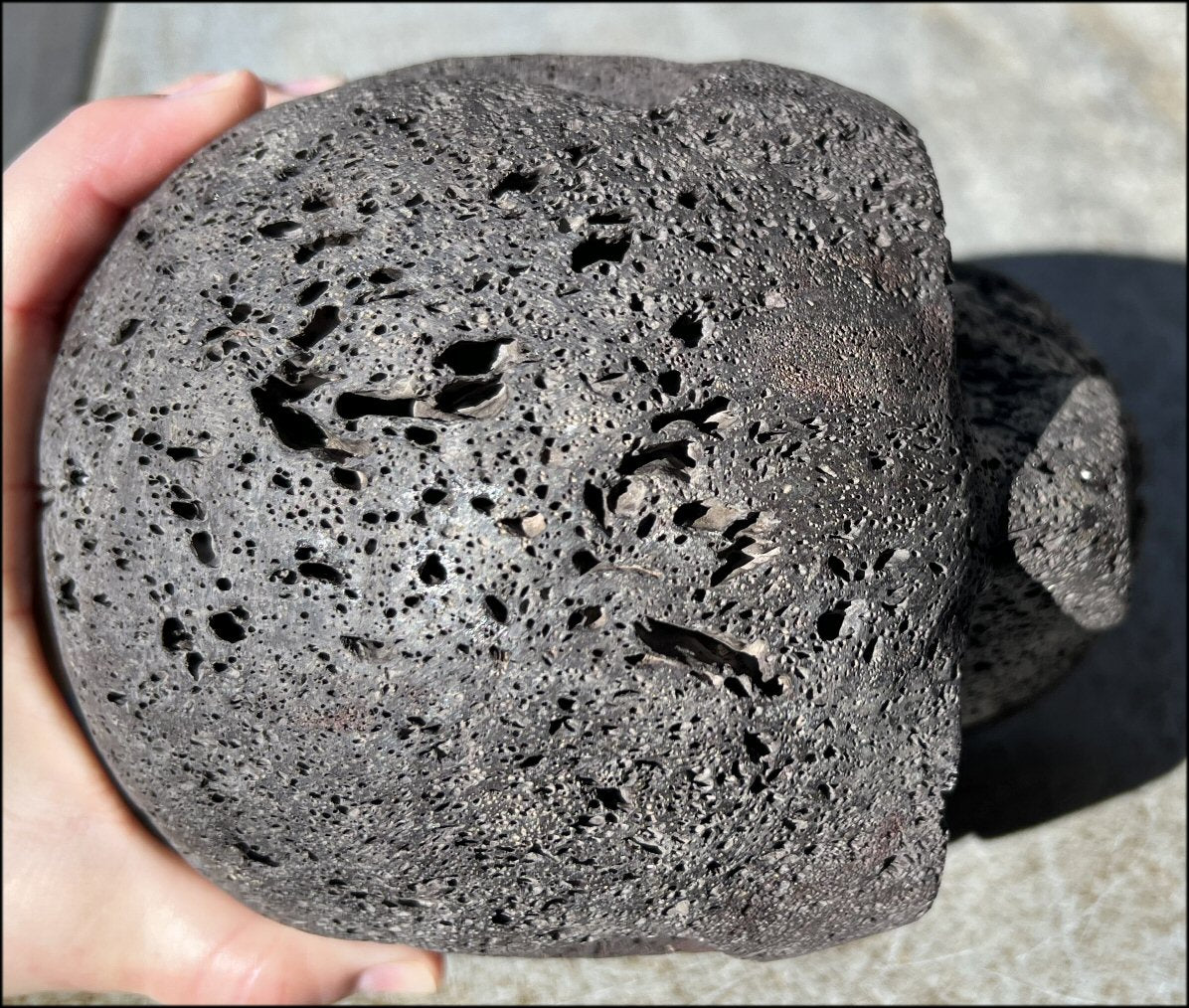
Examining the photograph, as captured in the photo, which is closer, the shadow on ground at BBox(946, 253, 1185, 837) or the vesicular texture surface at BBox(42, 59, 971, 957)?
the vesicular texture surface at BBox(42, 59, 971, 957)

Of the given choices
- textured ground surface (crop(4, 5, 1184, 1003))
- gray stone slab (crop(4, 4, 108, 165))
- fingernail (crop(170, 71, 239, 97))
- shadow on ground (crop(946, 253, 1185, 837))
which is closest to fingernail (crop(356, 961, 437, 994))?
textured ground surface (crop(4, 5, 1184, 1003))

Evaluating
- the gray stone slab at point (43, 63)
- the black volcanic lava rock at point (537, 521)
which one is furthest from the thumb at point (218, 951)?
the gray stone slab at point (43, 63)

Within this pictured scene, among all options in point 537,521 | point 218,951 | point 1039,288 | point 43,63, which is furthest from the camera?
point 43,63

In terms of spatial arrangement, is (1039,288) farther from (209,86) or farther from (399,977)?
(399,977)

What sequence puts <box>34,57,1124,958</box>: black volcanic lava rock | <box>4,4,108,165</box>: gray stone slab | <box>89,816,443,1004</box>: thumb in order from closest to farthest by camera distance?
<box>34,57,1124,958</box>: black volcanic lava rock
<box>89,816,443,1004</box>: thumb
<box>4,4,108,165</box>: gray stone slab

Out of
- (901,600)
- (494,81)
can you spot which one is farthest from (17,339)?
(901,600)

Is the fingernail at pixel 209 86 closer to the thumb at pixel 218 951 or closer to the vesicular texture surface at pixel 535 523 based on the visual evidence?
the vesicular texture surface at pixel 535 523

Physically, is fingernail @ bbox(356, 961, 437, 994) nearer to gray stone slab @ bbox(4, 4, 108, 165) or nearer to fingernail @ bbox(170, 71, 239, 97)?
fingernail @ bbox(170, 71, 239, 97)

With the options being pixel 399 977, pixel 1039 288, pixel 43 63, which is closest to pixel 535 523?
pixel 399 977
